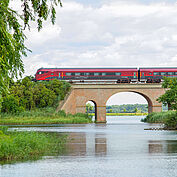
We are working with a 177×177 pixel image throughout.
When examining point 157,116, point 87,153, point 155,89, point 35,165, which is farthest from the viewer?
point 155,89

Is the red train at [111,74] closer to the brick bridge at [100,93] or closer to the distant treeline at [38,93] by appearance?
the brick bridge at [100,93]

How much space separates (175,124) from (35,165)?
75.0 ft

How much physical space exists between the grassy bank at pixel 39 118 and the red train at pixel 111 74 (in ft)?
28.0

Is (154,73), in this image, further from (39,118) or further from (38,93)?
(39,118)

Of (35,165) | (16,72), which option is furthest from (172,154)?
(16,72)

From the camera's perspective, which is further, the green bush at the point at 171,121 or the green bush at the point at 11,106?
the green bush at the point at 11,106

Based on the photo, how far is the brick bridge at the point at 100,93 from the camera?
198ft

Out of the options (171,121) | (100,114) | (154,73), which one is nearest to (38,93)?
(100,114)

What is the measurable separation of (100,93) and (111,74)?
372cm

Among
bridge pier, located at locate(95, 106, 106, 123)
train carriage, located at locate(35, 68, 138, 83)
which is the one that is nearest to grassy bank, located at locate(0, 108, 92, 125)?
bridge pier, located at locate(95, 106, 106, 123)

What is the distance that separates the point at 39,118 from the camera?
164 feet

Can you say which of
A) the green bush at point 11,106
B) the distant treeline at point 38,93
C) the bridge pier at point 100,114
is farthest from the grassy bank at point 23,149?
the bridge pier at point 100,114

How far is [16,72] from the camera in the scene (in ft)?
40.7

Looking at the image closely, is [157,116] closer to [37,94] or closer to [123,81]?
[123,81]
